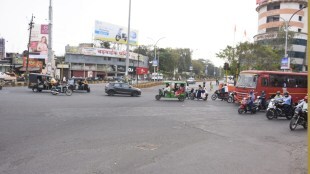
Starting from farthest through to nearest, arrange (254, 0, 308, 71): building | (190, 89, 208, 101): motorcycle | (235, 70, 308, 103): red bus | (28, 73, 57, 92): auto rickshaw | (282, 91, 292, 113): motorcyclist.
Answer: (254, 0, 308, 71): building → (28, 73, 57, 92): auto rickshaw → (190, 89, 208, 101): motorcycle → (235, 70, 308, 103): red bus → (282, 91, 292, 113): motorcyclist

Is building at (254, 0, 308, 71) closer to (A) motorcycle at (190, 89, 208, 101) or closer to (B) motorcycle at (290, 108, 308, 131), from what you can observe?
(A) motorcycle at (190, 89, 208, 101)

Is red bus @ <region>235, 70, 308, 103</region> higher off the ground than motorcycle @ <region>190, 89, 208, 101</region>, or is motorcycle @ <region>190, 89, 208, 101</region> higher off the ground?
red bus @ <region>235, 70, 308, 103</region>

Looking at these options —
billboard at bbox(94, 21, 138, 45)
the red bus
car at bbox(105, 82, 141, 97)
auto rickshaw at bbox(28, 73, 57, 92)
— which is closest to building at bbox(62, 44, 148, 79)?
billboard at bbox(94, 21, 138, 45)

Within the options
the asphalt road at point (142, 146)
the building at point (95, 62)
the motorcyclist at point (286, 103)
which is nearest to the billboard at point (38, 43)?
the building at point (95, 62)

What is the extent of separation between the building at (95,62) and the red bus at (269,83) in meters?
44.9

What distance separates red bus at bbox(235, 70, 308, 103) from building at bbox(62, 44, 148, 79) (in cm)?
4488

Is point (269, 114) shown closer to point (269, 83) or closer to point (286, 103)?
point (286, 103)

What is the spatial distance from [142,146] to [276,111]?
10218mm

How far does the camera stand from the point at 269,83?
2502 cm

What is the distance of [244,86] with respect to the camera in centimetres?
2464

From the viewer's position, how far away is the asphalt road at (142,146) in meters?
6.81

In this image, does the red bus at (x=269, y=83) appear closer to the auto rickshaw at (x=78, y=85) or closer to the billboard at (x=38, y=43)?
the auto rickshaw at (x=78, y=85)

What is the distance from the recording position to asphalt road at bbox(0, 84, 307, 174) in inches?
268

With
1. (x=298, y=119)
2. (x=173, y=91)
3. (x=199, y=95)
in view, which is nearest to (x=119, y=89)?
(x=173, y=91)
